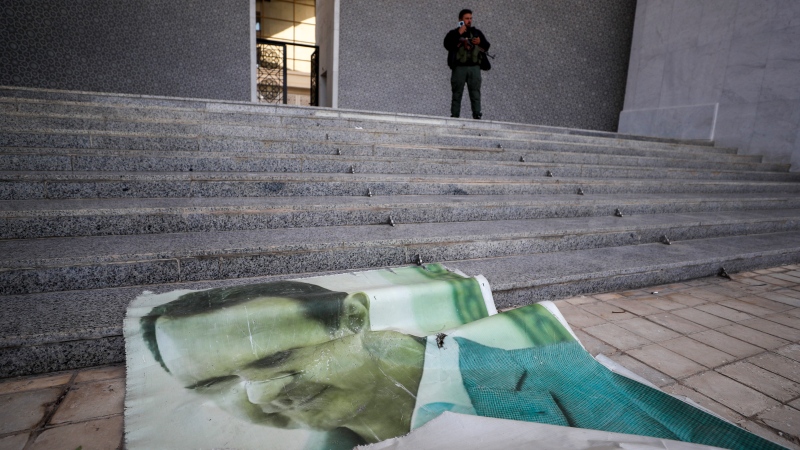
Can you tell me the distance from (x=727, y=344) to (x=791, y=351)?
0.29 meters

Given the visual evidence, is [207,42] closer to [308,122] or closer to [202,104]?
[202,104]

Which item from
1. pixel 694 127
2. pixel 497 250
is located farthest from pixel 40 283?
pixel 694 127

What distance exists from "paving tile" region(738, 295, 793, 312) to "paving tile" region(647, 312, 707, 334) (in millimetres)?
761

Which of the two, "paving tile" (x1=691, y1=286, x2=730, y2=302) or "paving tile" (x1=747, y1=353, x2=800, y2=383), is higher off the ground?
"paving tile" (x1=691, y1=286, x2=730, y2=302)

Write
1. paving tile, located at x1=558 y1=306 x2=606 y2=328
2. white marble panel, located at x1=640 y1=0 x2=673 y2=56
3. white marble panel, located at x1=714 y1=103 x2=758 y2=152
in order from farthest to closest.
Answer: white marble panel, located at x1=640 y1=0 x2=673 y2=56 → white marble panel, located at x1=714 y1=103 x2=758 y2=152 → paving tile, located at x1=558 y1=306 x2=606 y2=328

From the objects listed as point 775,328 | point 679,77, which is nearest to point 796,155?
point 679,77


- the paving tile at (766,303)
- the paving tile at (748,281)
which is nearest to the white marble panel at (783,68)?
the paving tile at (748,281)

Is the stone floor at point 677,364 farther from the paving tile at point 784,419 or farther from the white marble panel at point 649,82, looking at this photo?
the white marble panel at point 649,82

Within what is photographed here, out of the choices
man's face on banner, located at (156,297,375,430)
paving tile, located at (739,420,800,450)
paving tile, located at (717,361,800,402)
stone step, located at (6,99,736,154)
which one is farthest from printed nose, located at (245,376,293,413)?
stone step, located at (6,99,736,154)

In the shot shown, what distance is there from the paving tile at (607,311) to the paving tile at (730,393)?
559mm

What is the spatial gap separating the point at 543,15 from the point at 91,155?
9.90 m

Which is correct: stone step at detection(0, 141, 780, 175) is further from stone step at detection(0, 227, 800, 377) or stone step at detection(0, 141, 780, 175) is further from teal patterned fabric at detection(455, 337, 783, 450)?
teal patterned fabric at detection(455, 337, 783, 450)

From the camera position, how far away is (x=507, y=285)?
232 cm

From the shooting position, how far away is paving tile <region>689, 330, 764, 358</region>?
2.02m
